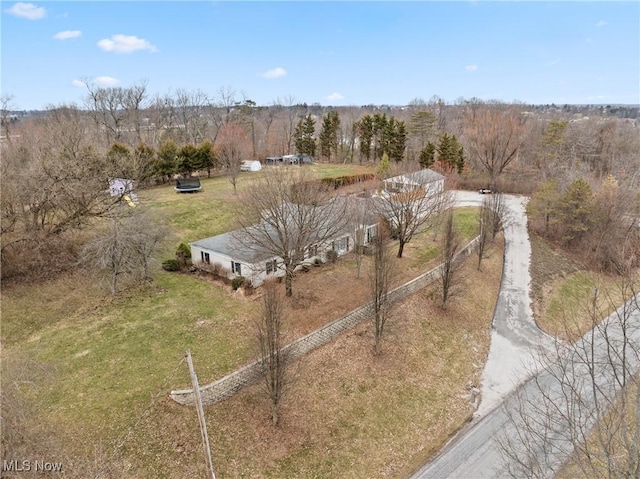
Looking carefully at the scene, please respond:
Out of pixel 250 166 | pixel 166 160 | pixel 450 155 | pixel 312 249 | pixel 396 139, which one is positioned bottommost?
pixel 312 249

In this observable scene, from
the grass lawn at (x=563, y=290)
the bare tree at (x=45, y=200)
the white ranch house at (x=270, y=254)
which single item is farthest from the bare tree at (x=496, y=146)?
the bare tree at (x=45, y=200)

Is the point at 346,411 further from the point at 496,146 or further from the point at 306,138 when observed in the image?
the point at 306,138

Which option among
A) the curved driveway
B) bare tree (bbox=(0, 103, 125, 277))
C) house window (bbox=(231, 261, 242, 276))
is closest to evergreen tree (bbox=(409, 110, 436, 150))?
the curved driveway

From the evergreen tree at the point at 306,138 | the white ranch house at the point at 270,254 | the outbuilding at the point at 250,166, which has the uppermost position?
the evergreen tree at the point at 306,138

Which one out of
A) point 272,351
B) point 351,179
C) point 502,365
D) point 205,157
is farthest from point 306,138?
point 272,351

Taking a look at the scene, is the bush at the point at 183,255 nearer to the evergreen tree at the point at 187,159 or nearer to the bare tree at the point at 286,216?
the bare tree at the point at 286,216

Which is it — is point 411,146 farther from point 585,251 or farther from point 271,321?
point 271,321

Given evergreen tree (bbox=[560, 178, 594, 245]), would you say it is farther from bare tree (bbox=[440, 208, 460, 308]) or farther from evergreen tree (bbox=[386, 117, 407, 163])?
evergreen tree (bbox=[386, 117, 407, 163])

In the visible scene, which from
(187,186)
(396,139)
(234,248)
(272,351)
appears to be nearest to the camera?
(272,351)
